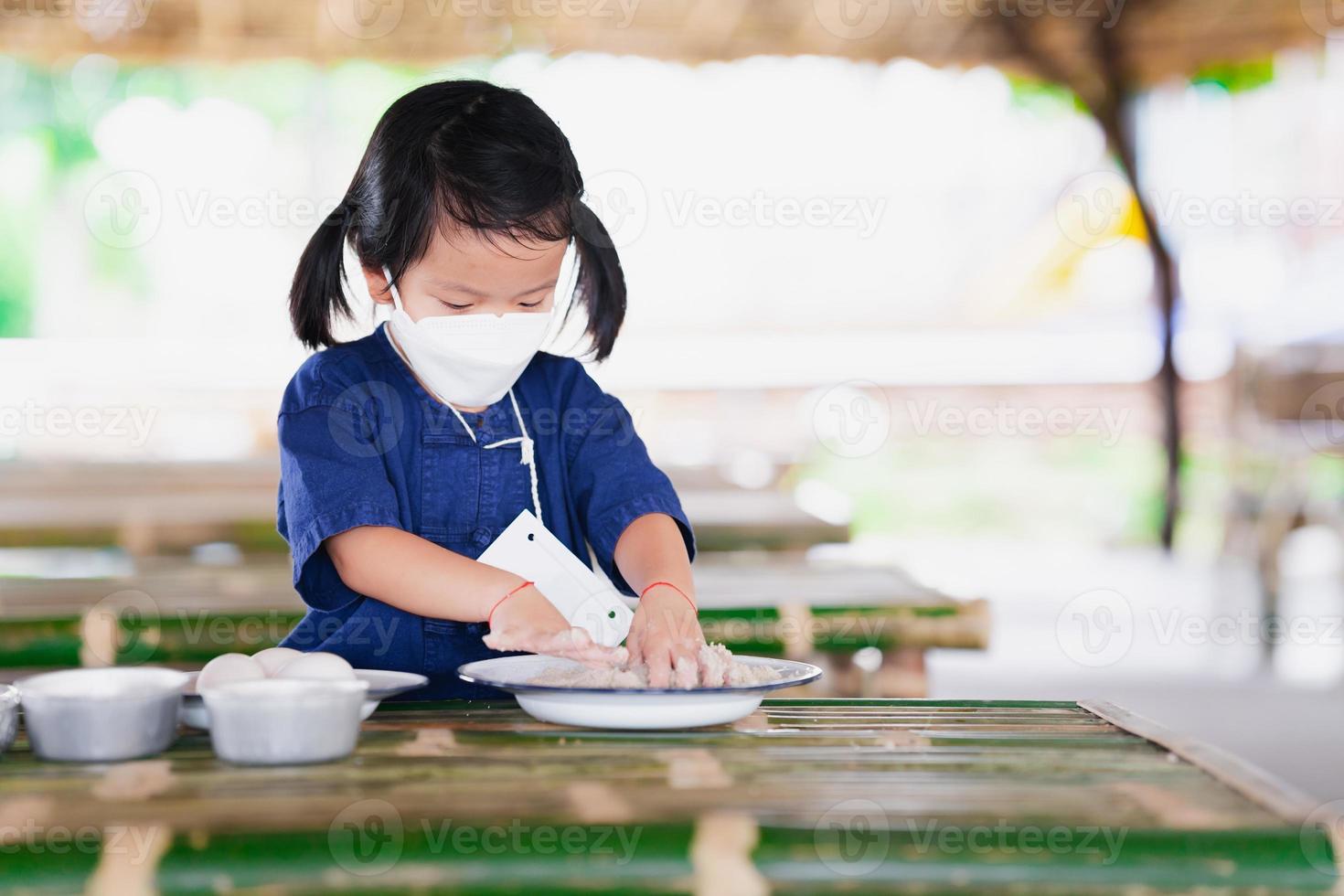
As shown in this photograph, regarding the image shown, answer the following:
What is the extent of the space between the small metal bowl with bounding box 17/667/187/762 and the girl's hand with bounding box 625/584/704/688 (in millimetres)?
359

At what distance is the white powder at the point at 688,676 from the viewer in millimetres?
995

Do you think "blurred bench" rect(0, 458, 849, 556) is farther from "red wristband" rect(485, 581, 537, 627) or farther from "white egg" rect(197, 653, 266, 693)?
"white egg" rect(197, 653, 266, 693)

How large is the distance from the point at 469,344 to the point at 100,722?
1.86ft

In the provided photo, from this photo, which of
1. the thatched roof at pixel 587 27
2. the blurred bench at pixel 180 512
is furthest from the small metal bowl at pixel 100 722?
the thatched roof at pixel 587 27

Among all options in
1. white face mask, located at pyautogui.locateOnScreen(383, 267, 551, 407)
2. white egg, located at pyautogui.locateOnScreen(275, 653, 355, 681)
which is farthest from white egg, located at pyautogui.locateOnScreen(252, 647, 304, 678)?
white face mask, located at pyautogui.locateOnScreen(383, 267, 551, 407)

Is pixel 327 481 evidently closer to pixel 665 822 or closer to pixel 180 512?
pixel 665 822

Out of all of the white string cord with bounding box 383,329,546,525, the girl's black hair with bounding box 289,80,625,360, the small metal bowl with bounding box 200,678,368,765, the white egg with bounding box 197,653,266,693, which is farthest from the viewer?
the white string cord with bounding box 383,329,546,525

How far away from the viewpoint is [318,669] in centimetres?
92

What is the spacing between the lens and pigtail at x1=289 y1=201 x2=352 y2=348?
1.40 m

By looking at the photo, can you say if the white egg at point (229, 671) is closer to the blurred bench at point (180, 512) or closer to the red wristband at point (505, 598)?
the red wristband at point (505, 598)

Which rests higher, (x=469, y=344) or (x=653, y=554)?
(x=469, y=344)

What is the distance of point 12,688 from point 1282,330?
21.3 ft

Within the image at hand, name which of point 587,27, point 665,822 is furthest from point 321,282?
point 587,27

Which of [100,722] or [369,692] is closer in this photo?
[100,722]
